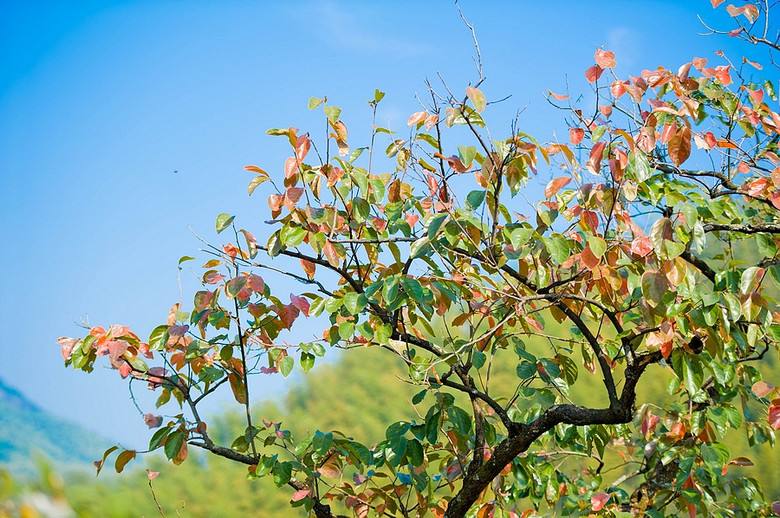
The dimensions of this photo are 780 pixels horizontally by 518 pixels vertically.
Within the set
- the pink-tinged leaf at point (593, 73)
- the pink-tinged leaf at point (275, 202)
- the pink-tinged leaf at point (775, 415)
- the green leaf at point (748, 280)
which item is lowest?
the pink-tinged leaf at point (775, 415)

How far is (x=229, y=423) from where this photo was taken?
395 cm

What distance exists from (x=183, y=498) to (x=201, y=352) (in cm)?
213

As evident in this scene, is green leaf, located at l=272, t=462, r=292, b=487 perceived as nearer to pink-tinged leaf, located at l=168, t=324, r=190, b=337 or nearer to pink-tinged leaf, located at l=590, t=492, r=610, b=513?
pink-tinged leaf, located at l=168, t=324, r=190, b=337

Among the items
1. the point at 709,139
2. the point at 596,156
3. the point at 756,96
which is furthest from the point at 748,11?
the point at 596,156

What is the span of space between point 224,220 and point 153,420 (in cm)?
46

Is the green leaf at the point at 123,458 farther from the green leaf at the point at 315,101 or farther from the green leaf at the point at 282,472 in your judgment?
the green leaf at the point at 315,101

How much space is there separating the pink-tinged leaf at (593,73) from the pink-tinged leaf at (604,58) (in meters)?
0.01

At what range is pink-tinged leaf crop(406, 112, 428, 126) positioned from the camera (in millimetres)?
1711

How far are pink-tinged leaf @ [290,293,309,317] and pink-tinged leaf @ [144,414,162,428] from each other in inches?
14.4

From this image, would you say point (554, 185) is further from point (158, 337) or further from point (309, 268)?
point (158, 337)

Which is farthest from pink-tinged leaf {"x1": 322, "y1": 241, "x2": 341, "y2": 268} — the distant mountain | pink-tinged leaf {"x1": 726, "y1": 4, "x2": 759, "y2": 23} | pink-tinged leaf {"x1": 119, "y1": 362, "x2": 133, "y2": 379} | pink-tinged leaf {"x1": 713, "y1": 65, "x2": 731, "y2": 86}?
the distant mountain

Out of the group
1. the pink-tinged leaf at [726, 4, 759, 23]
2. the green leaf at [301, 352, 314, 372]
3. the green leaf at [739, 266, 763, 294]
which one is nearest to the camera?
the green leaf at [739, 266, 763, 294]

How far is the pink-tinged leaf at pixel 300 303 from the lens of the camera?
171cm

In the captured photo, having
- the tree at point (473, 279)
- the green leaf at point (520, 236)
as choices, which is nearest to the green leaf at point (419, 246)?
the tree at point (473, 279)
